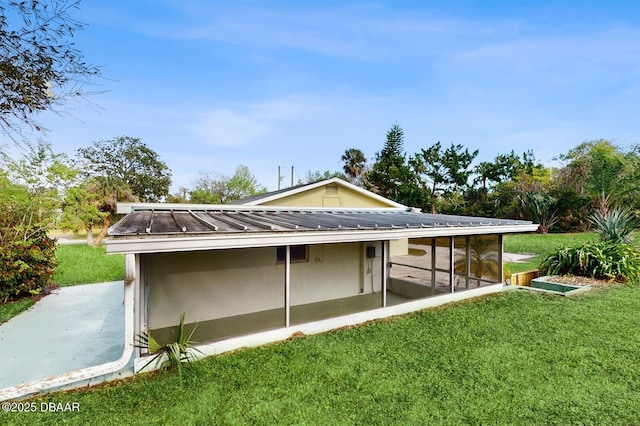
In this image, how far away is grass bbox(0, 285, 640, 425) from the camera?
129 inches

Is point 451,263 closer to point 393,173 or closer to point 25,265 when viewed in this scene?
point 25,265

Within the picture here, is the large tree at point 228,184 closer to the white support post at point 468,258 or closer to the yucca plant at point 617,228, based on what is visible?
the white support post at point 468,258

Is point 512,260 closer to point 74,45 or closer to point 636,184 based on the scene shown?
point 636,184

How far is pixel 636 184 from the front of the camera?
1950 centimetres

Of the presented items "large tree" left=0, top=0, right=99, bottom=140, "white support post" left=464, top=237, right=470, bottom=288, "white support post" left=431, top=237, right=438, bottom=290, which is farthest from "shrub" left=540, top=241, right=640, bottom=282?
"large tree" left=0, top=0, right=99, bottom=140

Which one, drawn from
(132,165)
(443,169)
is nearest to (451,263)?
(443,169)

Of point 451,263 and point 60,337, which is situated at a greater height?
point 451,263

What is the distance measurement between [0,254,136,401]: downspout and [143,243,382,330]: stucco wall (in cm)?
190

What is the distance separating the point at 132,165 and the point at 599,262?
132 ft

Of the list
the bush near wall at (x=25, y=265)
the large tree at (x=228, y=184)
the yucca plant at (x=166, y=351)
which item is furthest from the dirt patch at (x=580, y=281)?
the large tree at (x=228, y=184)

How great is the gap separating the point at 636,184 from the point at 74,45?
27190 millimetres

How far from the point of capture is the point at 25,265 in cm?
741

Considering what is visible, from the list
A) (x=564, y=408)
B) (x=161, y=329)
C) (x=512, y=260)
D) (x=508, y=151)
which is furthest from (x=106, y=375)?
(x=508, y=151)

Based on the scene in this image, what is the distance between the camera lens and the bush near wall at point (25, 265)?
731 centimetres
